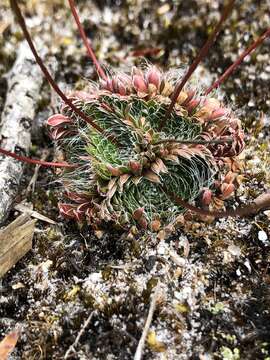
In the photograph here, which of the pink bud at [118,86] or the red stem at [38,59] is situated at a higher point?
the pink bud at [118,86]

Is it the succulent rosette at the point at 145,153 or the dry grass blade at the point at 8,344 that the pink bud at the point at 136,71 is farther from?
the dry grass blade at the point at 8,344

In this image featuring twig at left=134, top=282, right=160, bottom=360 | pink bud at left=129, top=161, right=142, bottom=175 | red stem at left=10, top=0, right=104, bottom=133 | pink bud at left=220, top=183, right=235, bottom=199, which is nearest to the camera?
red stem at left=10, top=0, right=104, bottom=133

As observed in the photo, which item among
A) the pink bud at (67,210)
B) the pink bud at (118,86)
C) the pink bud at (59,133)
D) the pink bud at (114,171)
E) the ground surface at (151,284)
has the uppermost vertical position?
the pink bud at (118,86)

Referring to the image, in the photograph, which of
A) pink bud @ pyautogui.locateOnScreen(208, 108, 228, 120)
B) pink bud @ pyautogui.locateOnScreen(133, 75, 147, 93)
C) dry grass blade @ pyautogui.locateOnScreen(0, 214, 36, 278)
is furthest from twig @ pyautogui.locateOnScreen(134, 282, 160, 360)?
pink bud @ pyautogui.locateOnScreen(133, 75, 147, 93)

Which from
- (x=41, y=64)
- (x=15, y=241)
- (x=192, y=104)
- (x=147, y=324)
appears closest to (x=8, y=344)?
(x=15, y=241)

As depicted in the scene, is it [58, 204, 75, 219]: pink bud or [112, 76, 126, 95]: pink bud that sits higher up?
[112, 76, 126, 95]: pink bud

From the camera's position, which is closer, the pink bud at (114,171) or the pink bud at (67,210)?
the pink bud at (114,171)

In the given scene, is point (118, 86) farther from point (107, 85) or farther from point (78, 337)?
point (78, 337)

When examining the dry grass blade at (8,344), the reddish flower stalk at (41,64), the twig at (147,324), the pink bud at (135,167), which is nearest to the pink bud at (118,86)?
the reddish flower stalk at (41,64)

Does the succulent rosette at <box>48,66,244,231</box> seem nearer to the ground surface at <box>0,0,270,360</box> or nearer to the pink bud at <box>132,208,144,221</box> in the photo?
the pink bud at <box>132,208,144,221</box>
